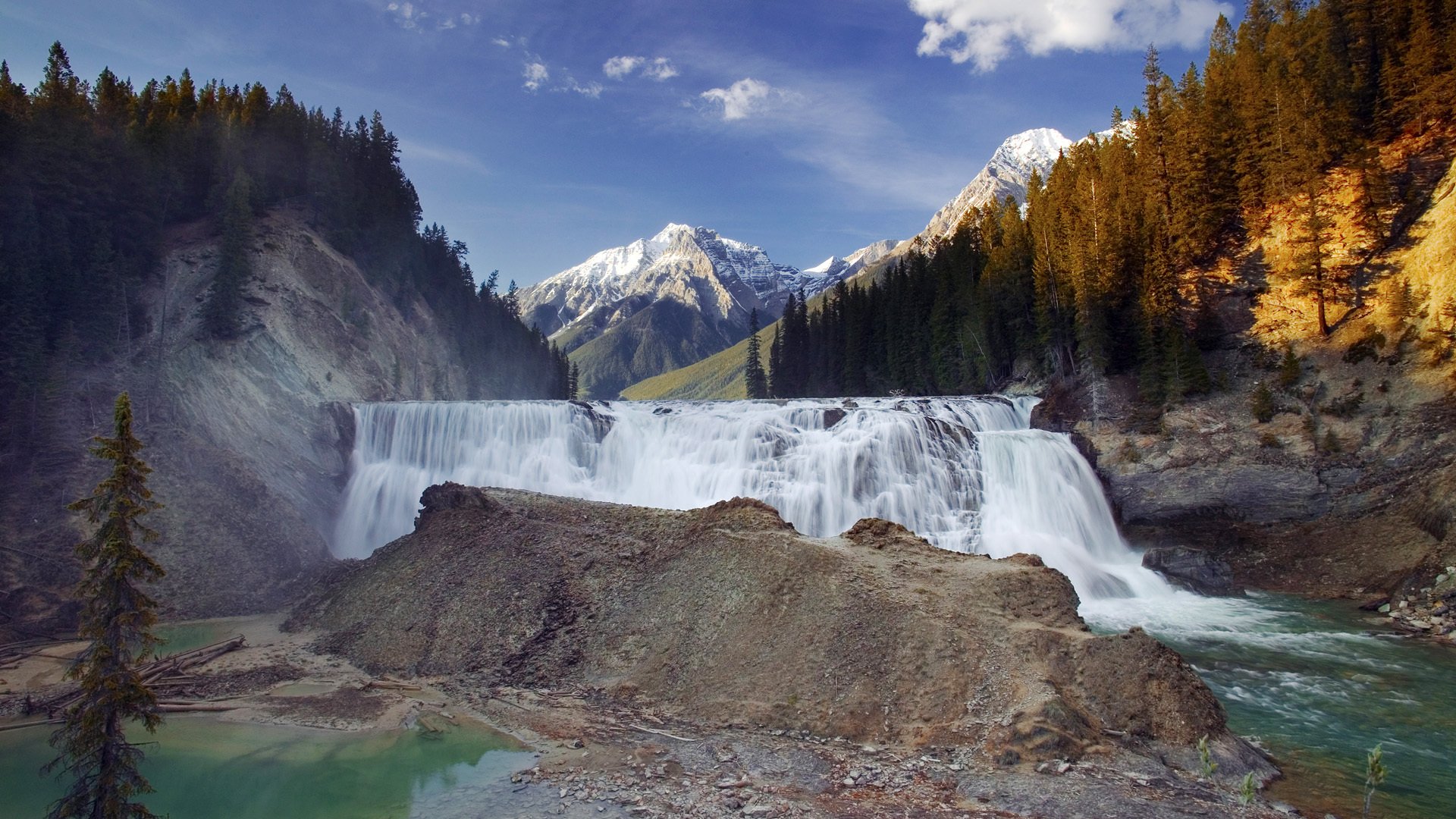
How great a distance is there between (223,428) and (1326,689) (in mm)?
41376

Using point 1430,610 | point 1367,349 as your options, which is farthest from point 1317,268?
point 1430,610

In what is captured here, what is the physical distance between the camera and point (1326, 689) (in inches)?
669

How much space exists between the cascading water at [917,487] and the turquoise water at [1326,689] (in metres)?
0.08

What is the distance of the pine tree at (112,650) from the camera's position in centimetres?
962

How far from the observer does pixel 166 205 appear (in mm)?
44344

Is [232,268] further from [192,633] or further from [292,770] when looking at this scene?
[292,770]

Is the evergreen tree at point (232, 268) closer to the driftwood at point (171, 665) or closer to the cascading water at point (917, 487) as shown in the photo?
the cascading water at point (917, 487)

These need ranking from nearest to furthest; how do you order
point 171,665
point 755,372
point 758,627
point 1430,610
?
point 758,627 < point 171,665 < point 1430,610 < point 755,372

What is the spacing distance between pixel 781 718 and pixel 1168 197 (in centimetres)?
4591

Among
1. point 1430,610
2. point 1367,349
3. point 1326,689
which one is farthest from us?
point 1367,349

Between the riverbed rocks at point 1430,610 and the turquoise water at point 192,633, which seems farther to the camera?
the riverbed rocks at point 1430,610

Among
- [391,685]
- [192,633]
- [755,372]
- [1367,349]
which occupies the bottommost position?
[192,633]

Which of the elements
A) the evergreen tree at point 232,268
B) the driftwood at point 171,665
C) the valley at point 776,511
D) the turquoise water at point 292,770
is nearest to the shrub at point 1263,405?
the valley at point 776,511

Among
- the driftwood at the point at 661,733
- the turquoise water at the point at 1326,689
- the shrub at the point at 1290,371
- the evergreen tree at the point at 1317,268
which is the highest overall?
the evergreen tree at the point at 1317,268
